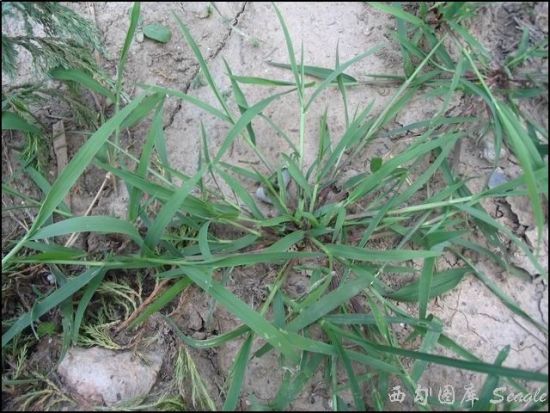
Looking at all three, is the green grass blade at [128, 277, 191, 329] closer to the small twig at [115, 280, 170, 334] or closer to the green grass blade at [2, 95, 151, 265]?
the small twig at [115, 280, 170, 334]

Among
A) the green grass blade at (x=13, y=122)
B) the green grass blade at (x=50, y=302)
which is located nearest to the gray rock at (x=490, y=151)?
the green grass blade at (x=50, y=302)

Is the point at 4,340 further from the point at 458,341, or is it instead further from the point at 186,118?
the point at 458,341

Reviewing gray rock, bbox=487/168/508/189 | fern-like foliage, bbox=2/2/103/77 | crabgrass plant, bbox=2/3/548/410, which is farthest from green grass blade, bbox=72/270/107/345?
gray rock, bbox=487/168/508/189

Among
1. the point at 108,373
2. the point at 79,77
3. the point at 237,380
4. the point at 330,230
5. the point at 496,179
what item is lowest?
the point at 108,373

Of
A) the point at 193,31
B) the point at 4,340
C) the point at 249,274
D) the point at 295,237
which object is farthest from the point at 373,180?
the point at 4,340

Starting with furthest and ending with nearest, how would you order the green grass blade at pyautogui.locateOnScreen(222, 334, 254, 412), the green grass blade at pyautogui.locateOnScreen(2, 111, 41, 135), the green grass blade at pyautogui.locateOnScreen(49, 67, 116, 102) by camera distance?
the green grass blade at pyautogui.locateOnScreen(49, 67, 116, 102) < the green grass blade at pyautogui.locateOnScreen(2, 111, 41, 135) < the green grass blade at pyautogui.locateOnScreen(222, 334, 254, 412)

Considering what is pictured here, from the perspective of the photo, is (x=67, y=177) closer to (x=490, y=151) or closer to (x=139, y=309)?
(x=139, y=309)

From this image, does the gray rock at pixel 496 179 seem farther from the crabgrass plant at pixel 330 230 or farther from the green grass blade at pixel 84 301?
the green grass blade at pixel 84 301

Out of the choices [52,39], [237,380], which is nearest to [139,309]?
[237,380]
